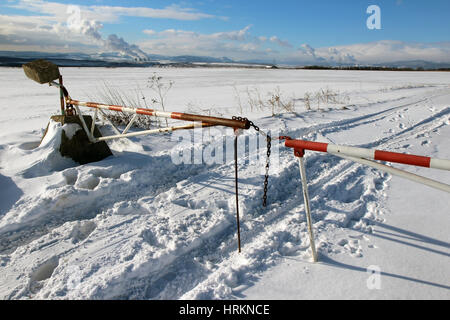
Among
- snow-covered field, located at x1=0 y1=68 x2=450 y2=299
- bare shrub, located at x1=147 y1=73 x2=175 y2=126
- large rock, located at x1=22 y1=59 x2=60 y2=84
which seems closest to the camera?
snow-covered field, located at x1=0 y1=68 x2=450 y2=299

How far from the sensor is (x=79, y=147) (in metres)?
4.55

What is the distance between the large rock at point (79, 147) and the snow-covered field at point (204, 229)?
0.42 feet

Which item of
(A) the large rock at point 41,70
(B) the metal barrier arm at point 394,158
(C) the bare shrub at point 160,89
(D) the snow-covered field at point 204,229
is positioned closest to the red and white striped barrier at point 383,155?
(B) the metal barrier arm at point 394,158

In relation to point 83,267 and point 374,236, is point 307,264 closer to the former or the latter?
point 374,236

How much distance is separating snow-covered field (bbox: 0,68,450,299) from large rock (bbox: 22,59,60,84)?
0.73 m

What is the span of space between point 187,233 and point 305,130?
4345 millimetres

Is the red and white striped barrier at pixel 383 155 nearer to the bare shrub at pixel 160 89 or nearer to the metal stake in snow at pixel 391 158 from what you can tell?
the metal stake in snow at pixel 391 158

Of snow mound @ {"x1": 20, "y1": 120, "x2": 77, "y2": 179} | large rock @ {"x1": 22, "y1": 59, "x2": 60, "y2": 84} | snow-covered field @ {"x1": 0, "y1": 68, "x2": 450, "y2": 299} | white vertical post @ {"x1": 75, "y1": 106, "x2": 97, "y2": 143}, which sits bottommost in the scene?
snow-covered field @ {"x1": 0, "y1": 68, "x2": 450, "y2": 299}

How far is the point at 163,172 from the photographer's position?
435 cm

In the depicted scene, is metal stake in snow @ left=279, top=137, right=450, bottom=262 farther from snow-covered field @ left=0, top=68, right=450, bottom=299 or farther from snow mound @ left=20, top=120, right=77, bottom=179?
snow mound @ left=20, top=120, right=77, bottom=179

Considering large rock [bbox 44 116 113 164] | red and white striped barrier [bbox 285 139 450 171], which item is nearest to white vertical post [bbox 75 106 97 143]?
large rock [bbox 44 116 113 164]

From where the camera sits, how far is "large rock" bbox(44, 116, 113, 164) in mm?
4473

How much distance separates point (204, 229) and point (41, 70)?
3534mm
